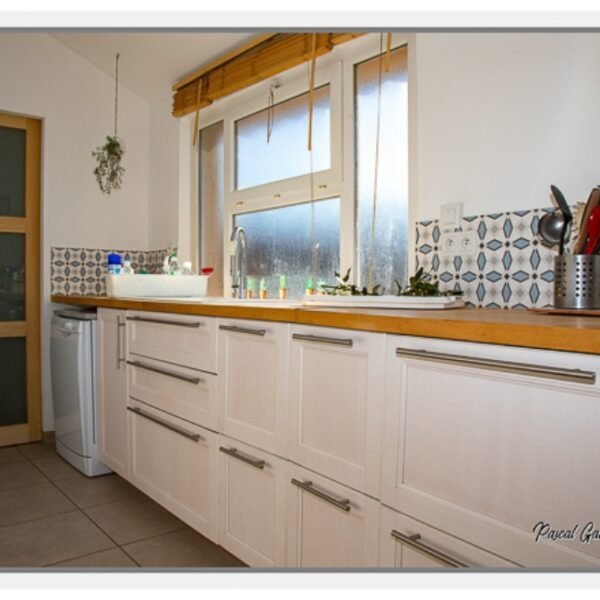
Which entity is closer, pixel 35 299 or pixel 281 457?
pixel 281 457

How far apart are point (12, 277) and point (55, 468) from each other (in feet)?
3.93

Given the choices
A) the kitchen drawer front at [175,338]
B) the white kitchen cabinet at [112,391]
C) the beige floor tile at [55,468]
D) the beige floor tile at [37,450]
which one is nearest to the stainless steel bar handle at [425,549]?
the kitchen drawer front at [175,338]

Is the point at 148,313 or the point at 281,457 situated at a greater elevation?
the point at 148,313

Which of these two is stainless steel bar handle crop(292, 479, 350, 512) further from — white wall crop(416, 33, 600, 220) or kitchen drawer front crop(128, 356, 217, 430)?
white wall crop(416, 33, 600, 220)

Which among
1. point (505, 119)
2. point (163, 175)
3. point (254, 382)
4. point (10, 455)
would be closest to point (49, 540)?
point (254, 382)

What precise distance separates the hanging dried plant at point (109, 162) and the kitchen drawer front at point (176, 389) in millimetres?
1619

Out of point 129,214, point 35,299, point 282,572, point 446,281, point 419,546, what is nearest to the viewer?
point 419,546

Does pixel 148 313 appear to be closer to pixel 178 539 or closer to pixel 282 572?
pixel 178 539

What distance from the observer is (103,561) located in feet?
7.03

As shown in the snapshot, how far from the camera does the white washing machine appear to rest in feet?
9.96
